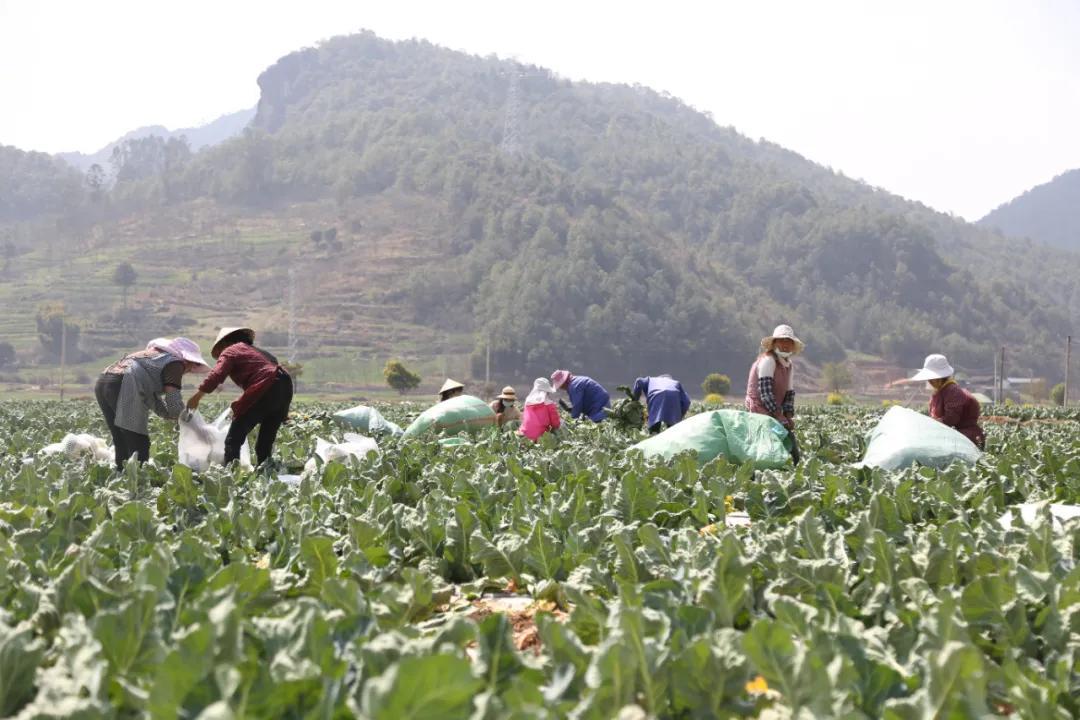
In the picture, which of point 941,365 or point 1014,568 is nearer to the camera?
point 1014,568

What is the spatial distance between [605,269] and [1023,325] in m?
59.4

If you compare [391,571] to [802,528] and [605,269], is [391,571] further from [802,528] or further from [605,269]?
[605,269]

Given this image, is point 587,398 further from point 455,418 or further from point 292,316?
point 292,316

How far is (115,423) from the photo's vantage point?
26.0 ft

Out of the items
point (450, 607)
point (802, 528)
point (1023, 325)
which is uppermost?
point (802, 528)

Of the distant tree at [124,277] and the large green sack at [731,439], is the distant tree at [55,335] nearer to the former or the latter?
the distant tree at [124,277]

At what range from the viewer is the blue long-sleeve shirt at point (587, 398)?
41.9 ft

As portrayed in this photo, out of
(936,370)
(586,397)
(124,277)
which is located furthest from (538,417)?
(124,277)

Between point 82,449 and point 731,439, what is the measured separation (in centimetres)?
570

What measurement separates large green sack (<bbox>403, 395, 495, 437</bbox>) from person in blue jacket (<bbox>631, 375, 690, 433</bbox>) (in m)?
1.83

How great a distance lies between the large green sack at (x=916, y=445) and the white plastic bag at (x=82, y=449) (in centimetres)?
649

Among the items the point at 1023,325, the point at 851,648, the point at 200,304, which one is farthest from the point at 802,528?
the point at 1023,325

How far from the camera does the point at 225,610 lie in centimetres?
243

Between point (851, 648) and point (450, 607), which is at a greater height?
point (851, 648)
